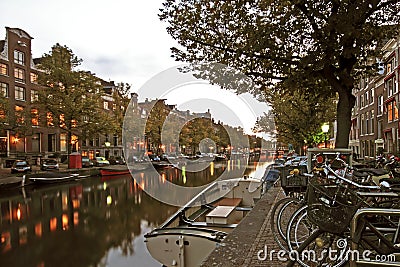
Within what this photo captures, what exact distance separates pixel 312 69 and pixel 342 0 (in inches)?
61.8

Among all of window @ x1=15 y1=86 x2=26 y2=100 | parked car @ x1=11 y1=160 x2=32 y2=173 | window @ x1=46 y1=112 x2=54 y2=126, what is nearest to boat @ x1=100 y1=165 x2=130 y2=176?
window @ x1=46 y1=112 x2=54 y2=126

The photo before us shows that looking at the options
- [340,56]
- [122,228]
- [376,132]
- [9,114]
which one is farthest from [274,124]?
[9,114]

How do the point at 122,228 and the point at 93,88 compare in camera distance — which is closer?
the point at 122,228

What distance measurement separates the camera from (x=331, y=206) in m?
3.89

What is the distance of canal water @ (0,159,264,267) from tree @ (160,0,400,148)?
6.39m

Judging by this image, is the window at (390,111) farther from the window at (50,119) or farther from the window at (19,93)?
the window at (19,93)

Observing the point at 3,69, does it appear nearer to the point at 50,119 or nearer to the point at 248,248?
the point at 50,119

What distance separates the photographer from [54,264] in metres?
10.8

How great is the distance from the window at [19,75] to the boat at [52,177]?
59.5ft

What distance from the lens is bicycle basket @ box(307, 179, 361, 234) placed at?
3812 mm

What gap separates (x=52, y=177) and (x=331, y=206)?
86.6 feet

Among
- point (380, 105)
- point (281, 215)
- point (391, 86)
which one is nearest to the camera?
point (281, 215)

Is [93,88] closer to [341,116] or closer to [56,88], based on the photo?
[56,88]

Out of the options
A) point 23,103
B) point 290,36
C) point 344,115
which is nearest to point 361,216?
point 344,115
